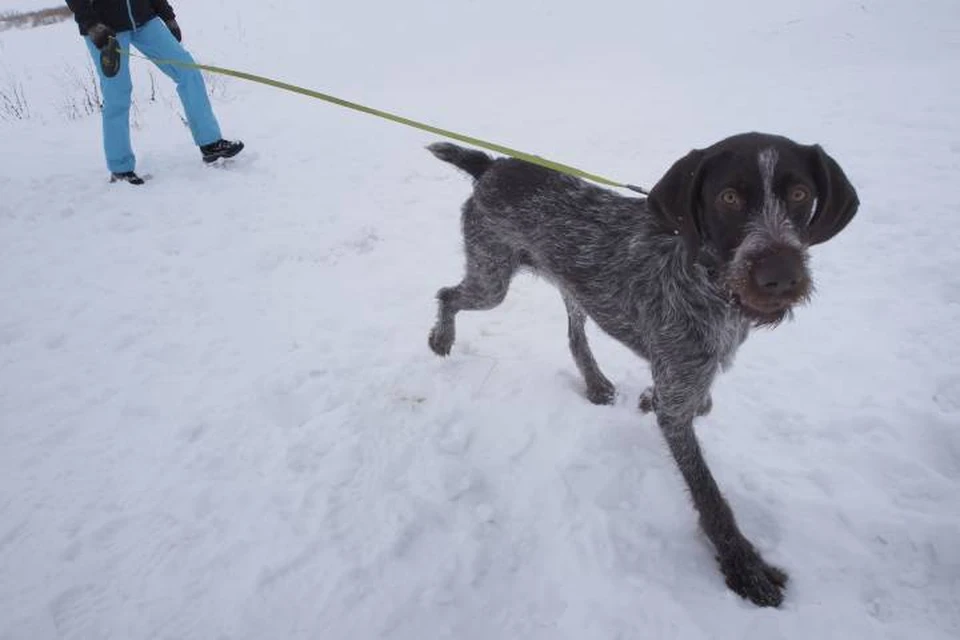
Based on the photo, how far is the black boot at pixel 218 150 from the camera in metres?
5.80

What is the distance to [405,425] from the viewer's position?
289 cm

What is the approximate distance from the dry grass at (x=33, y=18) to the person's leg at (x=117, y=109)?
18.4 meters

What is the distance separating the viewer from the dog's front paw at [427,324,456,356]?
3438 millimetres

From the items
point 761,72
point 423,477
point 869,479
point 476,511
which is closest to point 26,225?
point 423,477

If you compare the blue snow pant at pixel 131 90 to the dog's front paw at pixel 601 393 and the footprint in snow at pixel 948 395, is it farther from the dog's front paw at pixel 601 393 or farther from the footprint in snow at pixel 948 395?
the footprint in snow at pixel 948 395

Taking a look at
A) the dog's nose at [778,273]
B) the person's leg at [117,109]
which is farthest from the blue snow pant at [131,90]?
the dog's nose at [778,273]

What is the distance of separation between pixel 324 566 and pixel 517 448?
106 centimetres

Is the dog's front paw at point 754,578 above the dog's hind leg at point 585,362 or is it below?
below

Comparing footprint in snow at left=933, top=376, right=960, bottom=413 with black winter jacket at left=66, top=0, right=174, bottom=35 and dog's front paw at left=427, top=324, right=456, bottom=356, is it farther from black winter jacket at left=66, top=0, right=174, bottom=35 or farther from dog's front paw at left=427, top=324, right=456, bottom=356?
black winter jacket at left=66, top=0, right=174, bottom=35

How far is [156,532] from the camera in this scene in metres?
2.37

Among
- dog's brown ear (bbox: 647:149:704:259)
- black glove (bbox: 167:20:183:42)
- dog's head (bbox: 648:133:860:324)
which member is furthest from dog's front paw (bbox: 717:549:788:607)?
black glove (bbox: 167:20:183:42)

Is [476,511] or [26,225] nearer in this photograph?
[476,511]

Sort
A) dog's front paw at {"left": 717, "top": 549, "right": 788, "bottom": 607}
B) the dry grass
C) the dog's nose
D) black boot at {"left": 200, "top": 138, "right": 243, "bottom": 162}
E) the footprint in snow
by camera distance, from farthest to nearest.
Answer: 1. the dry grass
2. black boot at {"left": 200, "top": 138, "right": 243, "bottom": 162}
3. the footprint in snow
4. dog's front paw at {"left": 717, "top": 549, "right": 788, "bottom": 607}
5. the dog's nose

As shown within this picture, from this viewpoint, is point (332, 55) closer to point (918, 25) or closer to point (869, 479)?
point (918, 25)
